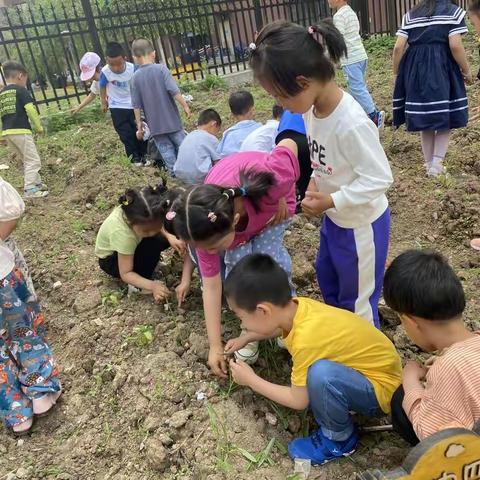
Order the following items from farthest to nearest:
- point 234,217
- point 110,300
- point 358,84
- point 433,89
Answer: point 358,84
point 433,89
point 110,300
point 234,217

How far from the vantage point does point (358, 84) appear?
18.1 feet

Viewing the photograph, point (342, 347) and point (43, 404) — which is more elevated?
point (342, 347)

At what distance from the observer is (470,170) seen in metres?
4.41

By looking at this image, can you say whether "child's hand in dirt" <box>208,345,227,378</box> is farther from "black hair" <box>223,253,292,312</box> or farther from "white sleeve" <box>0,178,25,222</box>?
"white sleeve" <box>0,178,25,222</box>

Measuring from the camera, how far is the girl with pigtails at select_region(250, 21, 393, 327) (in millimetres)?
1806

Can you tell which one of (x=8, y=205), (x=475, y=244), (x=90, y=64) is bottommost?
(x=475, y=244)

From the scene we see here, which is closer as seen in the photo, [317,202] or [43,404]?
[317,202]

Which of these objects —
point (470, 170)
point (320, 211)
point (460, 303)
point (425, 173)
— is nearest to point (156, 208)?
point (320, 211)

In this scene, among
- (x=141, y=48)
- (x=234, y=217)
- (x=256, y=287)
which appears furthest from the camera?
(x=141, y=48)

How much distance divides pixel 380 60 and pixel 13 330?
9.37 m

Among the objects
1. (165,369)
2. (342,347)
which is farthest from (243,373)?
(165,369)

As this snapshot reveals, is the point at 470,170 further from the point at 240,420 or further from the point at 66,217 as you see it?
the point at 66,217

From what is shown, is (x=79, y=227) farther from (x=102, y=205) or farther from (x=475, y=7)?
(x=475, y=7)

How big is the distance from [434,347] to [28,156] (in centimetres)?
515
